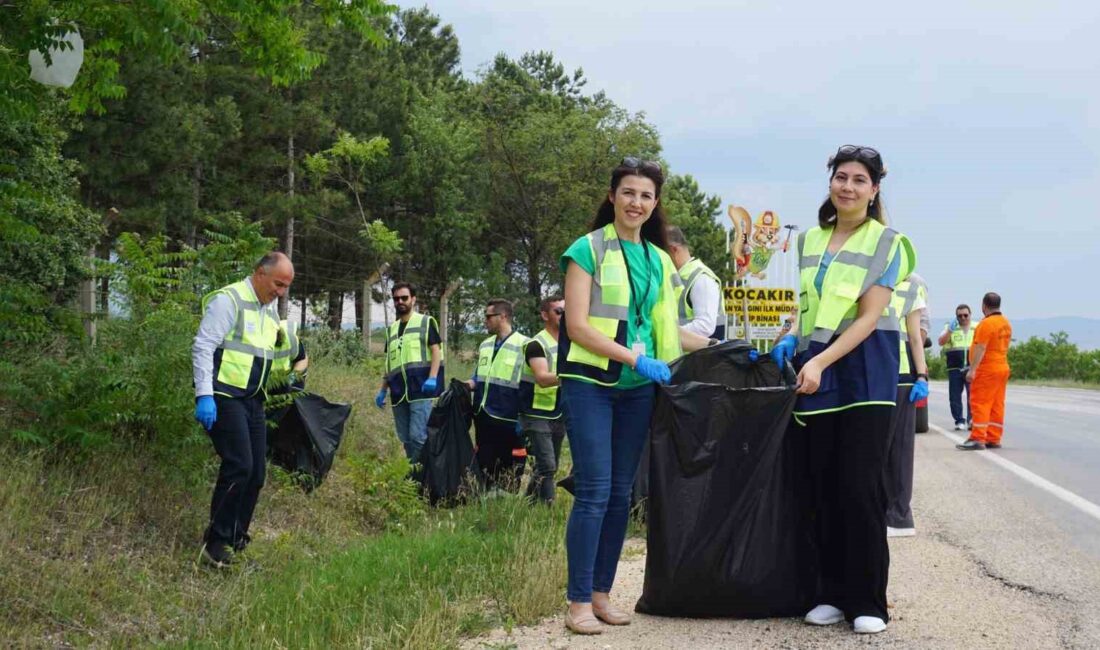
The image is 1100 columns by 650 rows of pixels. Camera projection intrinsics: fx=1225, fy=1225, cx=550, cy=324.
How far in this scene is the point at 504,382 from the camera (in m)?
9.98

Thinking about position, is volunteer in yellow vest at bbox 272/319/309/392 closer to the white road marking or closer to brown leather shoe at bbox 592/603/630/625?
brown leather shoe at bbox 592/603/630/625

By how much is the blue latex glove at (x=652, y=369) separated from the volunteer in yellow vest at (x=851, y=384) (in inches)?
23.5

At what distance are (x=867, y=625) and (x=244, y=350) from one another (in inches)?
163

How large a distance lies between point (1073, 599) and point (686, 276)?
2782 mm

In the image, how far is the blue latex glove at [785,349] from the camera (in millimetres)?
5629

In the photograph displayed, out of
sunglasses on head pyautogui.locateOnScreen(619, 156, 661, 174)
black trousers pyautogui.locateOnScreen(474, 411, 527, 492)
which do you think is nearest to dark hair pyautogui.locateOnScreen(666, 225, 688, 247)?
sunglasses on head pyautogui.locateOnScreen(619, 156, 661, 174)

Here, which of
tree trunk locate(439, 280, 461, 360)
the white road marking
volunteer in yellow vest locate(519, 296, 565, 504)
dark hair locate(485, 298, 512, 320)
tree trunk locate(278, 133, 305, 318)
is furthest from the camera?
tree trunk locate(439, 280, 461, 360)

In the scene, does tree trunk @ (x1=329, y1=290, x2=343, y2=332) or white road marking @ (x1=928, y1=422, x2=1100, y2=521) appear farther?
tree trunk @ (x1=329, y1=290, x2=343, y2=332)

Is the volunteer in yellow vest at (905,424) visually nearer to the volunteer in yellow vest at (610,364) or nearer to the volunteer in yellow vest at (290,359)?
the volunteer in yellow vest at (610,364)

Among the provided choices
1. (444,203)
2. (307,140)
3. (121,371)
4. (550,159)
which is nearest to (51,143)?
(121,371)

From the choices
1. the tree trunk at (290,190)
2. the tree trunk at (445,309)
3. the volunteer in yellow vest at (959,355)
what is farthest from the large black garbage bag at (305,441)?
the tree trunk at (445,309)

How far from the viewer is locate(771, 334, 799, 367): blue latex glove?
18.5ft

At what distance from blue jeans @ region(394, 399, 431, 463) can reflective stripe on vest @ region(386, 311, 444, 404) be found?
0.07 meters

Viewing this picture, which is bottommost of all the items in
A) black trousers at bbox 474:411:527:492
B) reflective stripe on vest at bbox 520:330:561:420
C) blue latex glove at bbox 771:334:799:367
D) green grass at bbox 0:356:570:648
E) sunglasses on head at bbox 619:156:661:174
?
green grass at bbox 0:356:570:648
